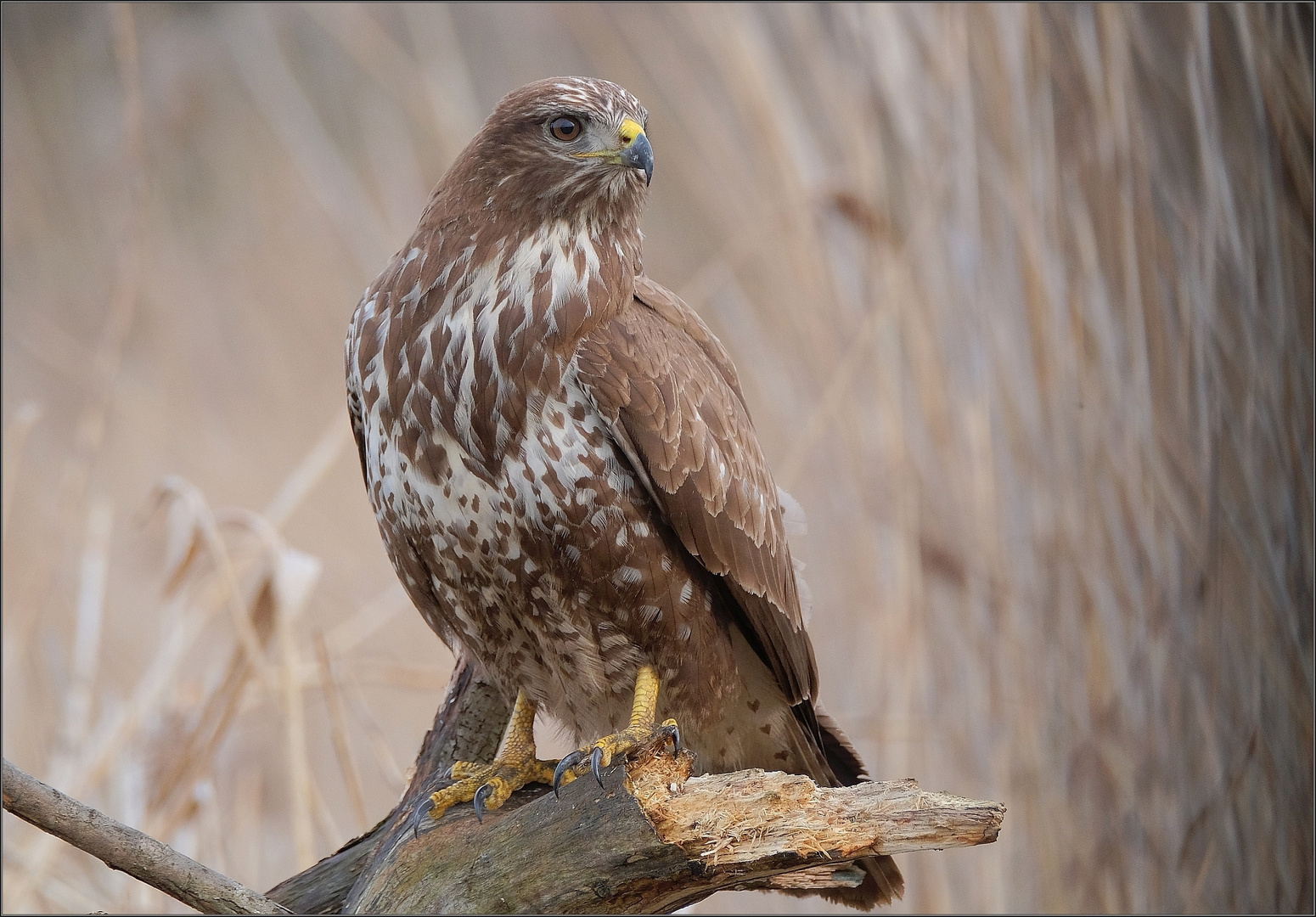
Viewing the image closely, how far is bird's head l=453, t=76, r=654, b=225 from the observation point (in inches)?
93.2

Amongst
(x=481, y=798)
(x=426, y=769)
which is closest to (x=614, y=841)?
(x=481, y=798)

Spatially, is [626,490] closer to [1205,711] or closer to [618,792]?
[618,792]

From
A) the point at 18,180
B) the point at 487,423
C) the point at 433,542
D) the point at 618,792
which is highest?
the point at 18,180

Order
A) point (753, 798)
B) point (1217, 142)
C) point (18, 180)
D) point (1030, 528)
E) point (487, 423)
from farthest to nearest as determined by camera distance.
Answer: point (18, 180) < point (1030, 528) < point (1217, 142) < point (487, 423) < point (753, 798)

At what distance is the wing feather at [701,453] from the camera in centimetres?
231

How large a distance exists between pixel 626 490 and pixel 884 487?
1218 millimetres

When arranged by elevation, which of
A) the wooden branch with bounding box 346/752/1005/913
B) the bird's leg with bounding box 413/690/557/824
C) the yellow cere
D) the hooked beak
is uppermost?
the yellow cere

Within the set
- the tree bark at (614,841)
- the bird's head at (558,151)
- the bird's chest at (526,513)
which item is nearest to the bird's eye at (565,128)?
the bird's head at (558,151)

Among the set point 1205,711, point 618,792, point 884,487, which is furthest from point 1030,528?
point 618,792

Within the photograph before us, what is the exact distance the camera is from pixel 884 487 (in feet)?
11.0

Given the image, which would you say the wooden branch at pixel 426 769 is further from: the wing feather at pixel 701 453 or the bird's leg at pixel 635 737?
the wing feather at pixel 701 453

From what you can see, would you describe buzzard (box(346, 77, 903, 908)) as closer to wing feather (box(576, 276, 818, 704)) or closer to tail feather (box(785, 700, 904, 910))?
wing feather (box(576, 276, 818, 704))

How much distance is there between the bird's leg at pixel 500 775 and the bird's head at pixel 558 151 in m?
1.14

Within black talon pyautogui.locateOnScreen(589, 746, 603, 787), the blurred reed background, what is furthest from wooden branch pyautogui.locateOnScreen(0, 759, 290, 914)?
the blurred reed background
